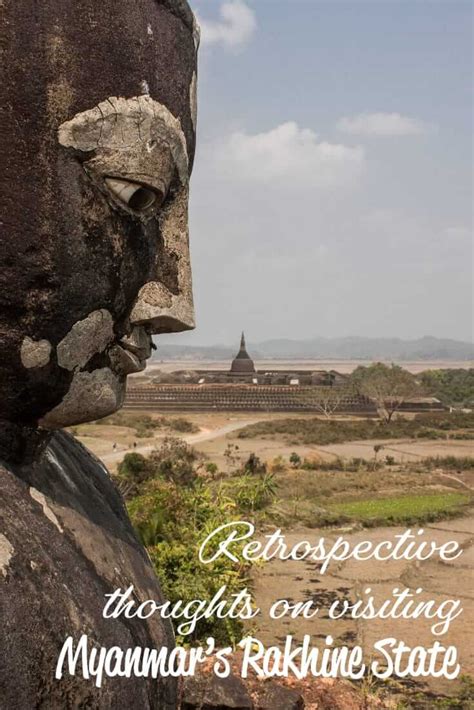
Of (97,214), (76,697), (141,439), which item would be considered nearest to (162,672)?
(76,697)

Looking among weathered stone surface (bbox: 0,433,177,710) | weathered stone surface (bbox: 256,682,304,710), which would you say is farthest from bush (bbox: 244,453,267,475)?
weathered stone surface (bbox: 0,433,177,710)

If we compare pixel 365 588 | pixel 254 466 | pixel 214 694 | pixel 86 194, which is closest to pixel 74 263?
pixel 86 194

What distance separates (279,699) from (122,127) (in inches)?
151

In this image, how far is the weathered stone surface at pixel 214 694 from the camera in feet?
14.0

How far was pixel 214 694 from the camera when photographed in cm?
431

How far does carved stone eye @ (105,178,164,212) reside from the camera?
6.38ft

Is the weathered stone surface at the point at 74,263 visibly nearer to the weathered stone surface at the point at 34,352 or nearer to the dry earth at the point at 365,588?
the weathered stone surface at the point at 34,352

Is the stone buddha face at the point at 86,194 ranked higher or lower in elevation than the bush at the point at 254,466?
higher

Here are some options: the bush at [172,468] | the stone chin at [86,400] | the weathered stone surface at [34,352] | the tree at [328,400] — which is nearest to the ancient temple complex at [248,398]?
the tree at [328,400]

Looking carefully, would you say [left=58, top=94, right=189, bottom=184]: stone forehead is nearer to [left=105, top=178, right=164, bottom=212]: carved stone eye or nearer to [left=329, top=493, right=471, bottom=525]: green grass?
[left=105, top=178, right=164, bottom=212]: carved stone eye

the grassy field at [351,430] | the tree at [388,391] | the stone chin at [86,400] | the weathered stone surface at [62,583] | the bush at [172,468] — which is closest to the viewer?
the weathered stone surface at [62,583]

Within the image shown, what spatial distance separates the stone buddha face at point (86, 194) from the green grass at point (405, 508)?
1203cm

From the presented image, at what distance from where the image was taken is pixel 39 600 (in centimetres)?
179

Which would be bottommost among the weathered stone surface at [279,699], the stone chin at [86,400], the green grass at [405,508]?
the green grass at [405,508]
